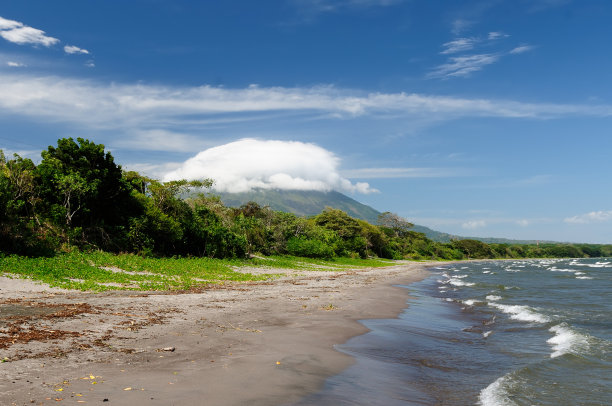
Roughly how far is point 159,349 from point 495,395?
24.5 ft

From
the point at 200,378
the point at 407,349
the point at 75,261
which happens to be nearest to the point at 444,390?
the point at 407,349

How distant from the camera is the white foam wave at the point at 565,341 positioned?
491 inches

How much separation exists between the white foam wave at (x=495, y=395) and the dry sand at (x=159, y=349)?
124 inches

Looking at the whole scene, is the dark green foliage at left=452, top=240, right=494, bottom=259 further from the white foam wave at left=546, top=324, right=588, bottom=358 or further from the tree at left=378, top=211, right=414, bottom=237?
the white foam wave at left=546, top=324, right=588, bottom=358

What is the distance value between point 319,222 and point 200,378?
96.2 metres

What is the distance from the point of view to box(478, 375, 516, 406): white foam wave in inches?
A: 308

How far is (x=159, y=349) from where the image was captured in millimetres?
9227

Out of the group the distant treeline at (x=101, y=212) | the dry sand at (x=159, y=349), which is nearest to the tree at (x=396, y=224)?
the distant treeline at (x=101, y=212)

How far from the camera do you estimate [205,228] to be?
4528cm

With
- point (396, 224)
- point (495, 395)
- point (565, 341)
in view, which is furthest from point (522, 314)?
point (396, 224)

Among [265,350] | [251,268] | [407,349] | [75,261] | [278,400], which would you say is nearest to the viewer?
[278,400]

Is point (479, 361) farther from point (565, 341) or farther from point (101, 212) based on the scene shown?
point (101, 212)

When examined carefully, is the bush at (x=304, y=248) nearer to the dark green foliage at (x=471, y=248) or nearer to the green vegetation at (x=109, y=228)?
the green vegetation at (x=109, y=228)

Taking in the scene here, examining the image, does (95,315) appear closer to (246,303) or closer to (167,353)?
(167,353)
